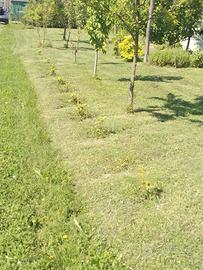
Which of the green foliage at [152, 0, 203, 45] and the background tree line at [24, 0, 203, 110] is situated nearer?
the background tree line at [24, 0, 203, 110]

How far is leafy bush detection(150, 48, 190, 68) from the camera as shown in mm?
24984

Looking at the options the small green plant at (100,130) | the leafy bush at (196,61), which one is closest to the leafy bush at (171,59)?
the leafy bush at (196,61)

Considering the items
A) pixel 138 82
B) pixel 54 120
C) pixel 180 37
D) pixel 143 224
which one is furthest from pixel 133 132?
pixel 180 37

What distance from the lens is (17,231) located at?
6227mm

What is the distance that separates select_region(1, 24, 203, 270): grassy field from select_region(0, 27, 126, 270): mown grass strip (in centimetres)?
12

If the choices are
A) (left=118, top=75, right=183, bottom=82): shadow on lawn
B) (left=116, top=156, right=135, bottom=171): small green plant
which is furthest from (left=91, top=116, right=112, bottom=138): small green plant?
(left=118, top=75, right=183, bottom=82): shadow on lawn

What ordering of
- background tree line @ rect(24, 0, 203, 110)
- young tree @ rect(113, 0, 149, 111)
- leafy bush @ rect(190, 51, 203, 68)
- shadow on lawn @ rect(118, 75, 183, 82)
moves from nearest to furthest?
young tree @ rect(113, 0, 149, 111) → background tree line @ rect(24, 0, 203, 110) → shadow on lawn @ rect(118, 75, 183, 82) → leafy bush @ rect(190, 51, 203, 68)

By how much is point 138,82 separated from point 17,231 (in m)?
13.1

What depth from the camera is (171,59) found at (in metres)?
25.1

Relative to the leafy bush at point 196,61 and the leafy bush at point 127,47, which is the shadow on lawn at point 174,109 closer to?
the leafy bush at point 127,47

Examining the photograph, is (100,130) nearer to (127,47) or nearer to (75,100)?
(75,100)

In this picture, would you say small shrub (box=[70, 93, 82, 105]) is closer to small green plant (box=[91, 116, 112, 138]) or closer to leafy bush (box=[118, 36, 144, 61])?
small green plant (box=[91, 116, 112, 138])

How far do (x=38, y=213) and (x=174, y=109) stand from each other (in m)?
7.85

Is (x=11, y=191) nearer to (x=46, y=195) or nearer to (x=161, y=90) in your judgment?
(x=46, y=195)
